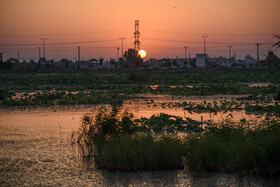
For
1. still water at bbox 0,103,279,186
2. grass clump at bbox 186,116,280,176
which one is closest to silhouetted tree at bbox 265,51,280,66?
grass clump at bbox 186,116,280,176

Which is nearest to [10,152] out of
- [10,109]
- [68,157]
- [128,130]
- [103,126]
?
[68,157]

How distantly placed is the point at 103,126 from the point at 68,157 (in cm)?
165

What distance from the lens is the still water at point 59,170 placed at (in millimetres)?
7086

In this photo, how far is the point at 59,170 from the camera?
7832 mm

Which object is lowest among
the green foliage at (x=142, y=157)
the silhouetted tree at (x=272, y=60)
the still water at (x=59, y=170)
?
the still water at (x=59, y=170)

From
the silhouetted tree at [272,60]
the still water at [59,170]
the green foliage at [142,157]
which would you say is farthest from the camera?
the silhouetted tree at [272,60]

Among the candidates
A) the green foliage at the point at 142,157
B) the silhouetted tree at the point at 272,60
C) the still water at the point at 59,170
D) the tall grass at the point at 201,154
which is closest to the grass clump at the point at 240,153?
the tall grass at the point at 201,154

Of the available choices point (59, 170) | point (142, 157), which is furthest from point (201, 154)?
point (59, 170)

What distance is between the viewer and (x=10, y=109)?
701 inches

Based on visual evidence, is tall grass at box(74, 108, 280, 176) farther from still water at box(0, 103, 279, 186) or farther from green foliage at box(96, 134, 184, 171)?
still water at box(0, 103, 279, 186)

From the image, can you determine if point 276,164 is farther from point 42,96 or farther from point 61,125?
point 42,96

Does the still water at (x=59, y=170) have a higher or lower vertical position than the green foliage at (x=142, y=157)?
lower

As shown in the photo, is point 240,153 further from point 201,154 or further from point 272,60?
point 272,60

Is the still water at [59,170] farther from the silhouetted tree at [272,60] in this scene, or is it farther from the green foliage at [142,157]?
the silhouetted tree at [272,60]
